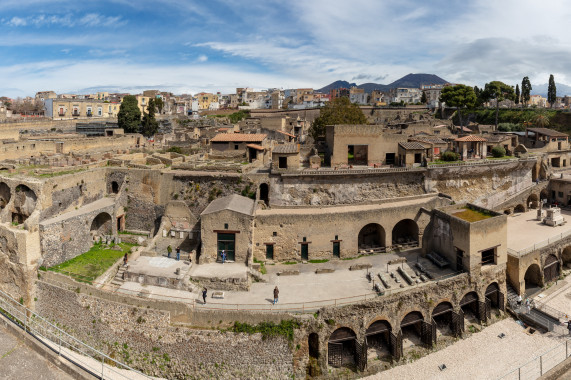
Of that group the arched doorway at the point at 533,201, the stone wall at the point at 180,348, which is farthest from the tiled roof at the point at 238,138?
the arched doorway at the point at 533,201

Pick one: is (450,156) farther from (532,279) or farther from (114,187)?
(114,187)

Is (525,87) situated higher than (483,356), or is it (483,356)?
(525,87)

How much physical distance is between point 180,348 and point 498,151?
34547mm

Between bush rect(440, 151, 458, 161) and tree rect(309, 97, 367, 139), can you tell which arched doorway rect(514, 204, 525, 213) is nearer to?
bush rect(440, 151, 458, 161)

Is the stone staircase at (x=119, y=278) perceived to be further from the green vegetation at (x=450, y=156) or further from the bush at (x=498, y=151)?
the bush at (x=498, y=151)

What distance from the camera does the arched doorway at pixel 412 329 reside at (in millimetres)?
21062

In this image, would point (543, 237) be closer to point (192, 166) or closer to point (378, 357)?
point (378, 357)

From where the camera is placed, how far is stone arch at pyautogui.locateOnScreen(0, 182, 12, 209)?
25656 mm

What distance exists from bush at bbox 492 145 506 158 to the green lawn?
113 ft

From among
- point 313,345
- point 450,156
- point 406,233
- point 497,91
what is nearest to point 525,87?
point 497,91

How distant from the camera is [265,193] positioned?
96.3ft

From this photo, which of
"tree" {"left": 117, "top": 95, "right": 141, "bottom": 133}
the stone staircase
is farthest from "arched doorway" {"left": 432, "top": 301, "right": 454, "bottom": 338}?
"tree" {"left": 117, "top": 95, "right": 141, "bottom": 133}

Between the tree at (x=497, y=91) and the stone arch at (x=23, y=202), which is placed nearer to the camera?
the stone arch at (x=23, y=202)

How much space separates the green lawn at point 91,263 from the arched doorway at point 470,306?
2119cm
